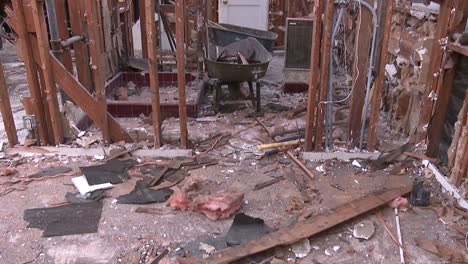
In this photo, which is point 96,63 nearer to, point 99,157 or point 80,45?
point 99,157

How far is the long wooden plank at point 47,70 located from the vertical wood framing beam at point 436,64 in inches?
141

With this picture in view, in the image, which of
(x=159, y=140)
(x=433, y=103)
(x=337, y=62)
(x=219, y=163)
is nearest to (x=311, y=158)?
(x=219, y=163)

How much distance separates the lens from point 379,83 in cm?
362

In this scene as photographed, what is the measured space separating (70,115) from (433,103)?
12.5 ft

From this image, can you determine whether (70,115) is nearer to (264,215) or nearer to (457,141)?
(264,215)

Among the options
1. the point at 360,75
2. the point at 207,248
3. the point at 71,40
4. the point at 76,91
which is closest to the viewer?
the point at 207,248

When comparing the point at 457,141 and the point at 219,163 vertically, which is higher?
the point at 457,141

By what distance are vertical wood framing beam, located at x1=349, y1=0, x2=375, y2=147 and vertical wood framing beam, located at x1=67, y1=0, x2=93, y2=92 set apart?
3268 millimetres

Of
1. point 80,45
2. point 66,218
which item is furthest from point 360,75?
point 80,45

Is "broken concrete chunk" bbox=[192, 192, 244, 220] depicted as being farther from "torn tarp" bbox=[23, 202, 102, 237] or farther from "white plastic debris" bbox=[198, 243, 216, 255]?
"torn tarp" bbox=[23, 202, 102, 237]

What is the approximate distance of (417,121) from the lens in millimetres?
4059

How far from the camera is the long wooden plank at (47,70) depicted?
3.47m

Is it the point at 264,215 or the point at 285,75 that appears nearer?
the point at 264,215

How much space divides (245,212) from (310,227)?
1.77ft
